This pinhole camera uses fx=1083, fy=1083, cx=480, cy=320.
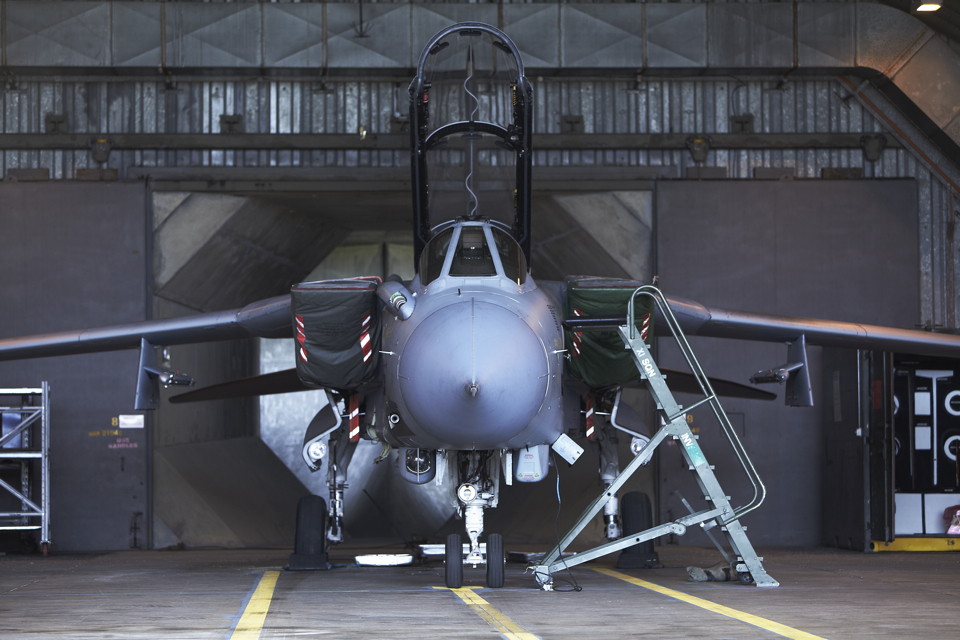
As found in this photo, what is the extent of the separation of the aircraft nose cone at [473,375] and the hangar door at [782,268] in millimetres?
7652

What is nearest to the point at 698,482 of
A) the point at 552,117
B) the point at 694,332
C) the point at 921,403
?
the point at 694,332

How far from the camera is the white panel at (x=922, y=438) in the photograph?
12.8 meters

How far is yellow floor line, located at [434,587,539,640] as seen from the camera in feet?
17.9

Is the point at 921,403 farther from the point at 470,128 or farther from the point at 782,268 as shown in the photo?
the point at 470,128

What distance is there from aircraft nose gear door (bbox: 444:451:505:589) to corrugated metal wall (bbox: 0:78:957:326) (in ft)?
23.2

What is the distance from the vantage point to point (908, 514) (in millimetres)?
12562

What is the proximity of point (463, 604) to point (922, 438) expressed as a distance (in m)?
7.99

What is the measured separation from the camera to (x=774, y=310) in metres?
14.8

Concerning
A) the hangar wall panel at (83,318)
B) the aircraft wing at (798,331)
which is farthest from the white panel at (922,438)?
the hangar wall panel at (83,318)

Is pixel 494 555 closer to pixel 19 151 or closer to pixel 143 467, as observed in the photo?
pixel 143 467

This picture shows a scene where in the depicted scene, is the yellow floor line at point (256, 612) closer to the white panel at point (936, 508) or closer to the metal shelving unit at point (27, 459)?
the metal shelving unit at point (27, 459)

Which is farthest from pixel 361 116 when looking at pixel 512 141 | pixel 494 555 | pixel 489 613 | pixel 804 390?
pixel 489 613

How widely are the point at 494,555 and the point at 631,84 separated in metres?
8.87

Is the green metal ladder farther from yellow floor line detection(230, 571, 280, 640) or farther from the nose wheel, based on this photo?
yellow floor line detection(230, 571, 280, 640)
